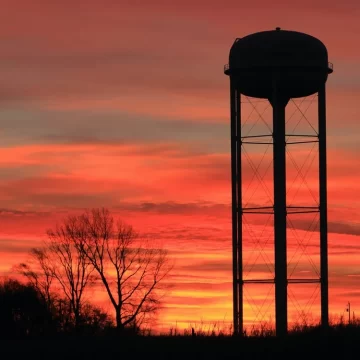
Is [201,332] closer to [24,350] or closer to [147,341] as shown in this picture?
[147,341]

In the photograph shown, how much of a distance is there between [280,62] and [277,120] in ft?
8.73

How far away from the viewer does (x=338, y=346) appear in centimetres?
3797

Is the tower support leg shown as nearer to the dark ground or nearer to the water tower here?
the water tower

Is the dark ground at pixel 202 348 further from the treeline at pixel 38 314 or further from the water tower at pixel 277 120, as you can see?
the treeline at pixel 38 314

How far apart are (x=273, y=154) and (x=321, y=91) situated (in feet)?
11.6

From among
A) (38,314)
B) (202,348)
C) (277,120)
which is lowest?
(202,348)

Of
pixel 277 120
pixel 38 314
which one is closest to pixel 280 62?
pixel 277 120

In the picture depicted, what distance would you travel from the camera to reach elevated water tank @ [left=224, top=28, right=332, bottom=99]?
180ft

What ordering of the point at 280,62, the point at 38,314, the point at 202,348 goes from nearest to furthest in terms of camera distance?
the point at 202,348, the point at 280,62, the point at 38,314

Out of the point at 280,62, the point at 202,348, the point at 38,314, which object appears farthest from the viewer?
the point at 38,314

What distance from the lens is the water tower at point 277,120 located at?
55031mm

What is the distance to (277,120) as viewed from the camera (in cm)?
5591

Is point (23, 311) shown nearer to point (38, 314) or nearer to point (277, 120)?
point (38, 314)

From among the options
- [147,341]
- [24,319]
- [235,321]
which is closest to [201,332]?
[147,341]
